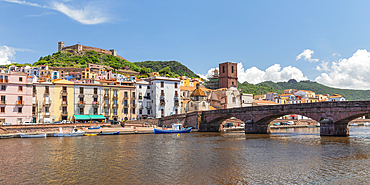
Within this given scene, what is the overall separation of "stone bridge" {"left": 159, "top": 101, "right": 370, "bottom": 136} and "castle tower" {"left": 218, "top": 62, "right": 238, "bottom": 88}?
5264 cm

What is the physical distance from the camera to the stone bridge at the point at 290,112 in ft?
150

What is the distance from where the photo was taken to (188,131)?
69750 mm

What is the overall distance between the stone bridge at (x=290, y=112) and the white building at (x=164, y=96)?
30.6 ft

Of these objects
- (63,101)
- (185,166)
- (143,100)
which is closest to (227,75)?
(143,100)

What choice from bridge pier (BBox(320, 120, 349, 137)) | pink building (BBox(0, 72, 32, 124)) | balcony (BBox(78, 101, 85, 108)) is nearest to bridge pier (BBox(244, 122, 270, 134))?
bridge pier (BBox(320, 120, 349, 137))

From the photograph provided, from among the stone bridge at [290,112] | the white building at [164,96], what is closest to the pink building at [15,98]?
the white building at [164,96]

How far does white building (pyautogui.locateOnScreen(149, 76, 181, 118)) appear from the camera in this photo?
85.9 metres

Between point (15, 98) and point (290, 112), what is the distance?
191 feet

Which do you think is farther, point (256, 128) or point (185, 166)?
point (256, 128)

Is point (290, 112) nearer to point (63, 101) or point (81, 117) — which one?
point (81, 117)

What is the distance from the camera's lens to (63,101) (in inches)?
2889

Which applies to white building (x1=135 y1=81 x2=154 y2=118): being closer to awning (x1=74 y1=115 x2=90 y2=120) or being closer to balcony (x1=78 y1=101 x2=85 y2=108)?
awning (x1=74 y1=115 x2=90 y2=120)

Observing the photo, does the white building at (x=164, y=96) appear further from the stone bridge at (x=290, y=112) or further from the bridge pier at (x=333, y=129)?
the bridge pier at (x=333, y=129)

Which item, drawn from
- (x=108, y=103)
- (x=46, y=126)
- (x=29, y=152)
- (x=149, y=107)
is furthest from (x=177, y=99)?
(x=29, y=152)
